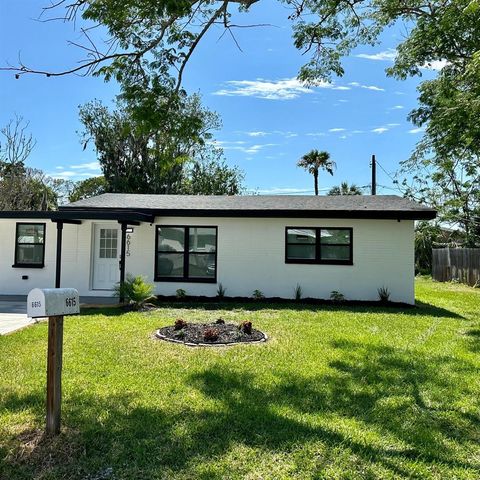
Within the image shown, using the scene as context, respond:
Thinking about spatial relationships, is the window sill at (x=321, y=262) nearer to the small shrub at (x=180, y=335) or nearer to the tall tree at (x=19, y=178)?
the small shrub at (x=180, y=335)

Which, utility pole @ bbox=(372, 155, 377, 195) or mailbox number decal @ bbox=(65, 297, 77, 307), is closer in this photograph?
mailbox number decal @ bbox=(65, 297, 77, 307)

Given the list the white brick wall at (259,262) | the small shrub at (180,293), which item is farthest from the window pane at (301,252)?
the small shrub at (180,293)

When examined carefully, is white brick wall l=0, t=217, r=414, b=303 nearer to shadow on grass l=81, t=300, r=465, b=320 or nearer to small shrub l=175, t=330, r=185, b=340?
shadow on grass l=81, t=300, r=465, b=320

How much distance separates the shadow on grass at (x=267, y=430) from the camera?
320 cm

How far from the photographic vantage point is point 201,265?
43.1 ft

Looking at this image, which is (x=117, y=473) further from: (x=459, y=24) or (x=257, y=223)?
(x=257, y=223)

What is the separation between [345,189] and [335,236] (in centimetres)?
2559

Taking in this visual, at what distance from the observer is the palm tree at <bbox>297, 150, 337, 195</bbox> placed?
116 feet

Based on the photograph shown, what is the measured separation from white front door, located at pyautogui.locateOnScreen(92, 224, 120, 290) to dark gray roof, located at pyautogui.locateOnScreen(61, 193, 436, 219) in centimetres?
78

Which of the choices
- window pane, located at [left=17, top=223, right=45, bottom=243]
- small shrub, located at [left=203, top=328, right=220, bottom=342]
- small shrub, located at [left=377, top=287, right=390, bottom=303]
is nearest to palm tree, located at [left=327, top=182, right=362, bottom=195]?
small shrub, located at [left=377, top=287, right=390, bottom=303]

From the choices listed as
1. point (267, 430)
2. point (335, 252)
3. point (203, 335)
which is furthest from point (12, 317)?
point (335, 252)

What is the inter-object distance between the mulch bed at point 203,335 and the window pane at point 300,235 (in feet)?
17.0

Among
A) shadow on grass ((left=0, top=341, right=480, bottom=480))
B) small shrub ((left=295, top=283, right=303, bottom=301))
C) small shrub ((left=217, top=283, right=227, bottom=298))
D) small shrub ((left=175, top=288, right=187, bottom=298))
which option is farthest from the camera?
small shrub ((left=217, top=283, right=227, bottom=298))

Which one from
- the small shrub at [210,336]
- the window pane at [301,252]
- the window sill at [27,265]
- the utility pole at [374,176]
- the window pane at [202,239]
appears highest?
the utility pole at [374,176]
